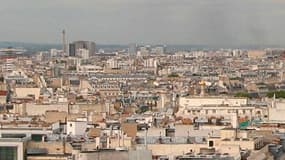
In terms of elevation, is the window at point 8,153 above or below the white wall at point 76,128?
above

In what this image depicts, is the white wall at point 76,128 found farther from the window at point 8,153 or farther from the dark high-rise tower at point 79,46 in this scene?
the dark high-rise tower at point 79,46

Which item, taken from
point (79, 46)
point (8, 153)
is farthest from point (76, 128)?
point (79, 46)

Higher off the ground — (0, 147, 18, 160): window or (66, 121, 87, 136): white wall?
(0, 147, 18, 160): window

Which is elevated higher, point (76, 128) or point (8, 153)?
point (8, 153)

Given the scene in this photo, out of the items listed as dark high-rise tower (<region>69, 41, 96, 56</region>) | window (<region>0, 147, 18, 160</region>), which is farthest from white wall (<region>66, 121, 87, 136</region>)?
dark high-rise tower (<region>69, 41, 96, 56</region>)

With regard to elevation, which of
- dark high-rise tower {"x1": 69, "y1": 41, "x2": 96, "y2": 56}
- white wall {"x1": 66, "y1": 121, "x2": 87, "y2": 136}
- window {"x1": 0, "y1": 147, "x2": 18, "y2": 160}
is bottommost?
dark high-rise tower {"x1": 69, "y1": 41, "x2": 96, "y2": 56}

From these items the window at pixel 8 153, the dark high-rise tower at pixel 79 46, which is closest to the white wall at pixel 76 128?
the window at pixel 8 153

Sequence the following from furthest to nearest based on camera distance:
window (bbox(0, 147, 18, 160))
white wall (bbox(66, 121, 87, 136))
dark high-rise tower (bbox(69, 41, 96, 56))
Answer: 1. dark high-rise tower (bbox(69, 41, 96, 56))
2. white wall (bbox(66, 121, 87, 136))
3. window (bbox(0, 147, 18, 160))

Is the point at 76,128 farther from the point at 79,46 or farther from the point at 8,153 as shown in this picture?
the point at 79,46

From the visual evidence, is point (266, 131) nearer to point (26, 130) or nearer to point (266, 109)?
point (26, 130)

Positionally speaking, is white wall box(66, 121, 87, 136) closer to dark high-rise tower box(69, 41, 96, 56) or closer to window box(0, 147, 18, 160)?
window box(0, 147, 18, 160)

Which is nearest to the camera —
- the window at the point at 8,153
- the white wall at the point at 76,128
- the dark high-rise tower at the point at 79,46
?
the window at the point at 8,153

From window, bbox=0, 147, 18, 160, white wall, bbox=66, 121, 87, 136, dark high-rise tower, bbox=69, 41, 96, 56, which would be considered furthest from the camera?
dark high-rise tower, bbox=69, 41, 96, 56
